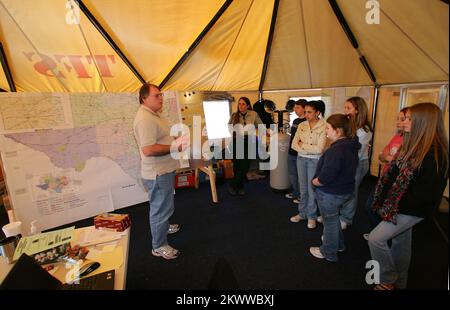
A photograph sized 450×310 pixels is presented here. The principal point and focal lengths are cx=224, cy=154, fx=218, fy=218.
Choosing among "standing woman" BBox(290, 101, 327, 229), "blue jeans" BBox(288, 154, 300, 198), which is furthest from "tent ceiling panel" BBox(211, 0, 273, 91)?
"blue jeans" BBox(288, 154, 300, 198)

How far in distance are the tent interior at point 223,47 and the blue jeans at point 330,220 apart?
4.11 feet

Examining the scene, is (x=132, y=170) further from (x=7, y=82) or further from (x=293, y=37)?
(x=293, y=37)

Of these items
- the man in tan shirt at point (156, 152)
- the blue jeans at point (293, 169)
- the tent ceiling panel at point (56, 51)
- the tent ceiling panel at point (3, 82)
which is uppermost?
the tent ceiling panel at point (56, 51)

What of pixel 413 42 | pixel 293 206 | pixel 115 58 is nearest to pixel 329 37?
pixel 413 42

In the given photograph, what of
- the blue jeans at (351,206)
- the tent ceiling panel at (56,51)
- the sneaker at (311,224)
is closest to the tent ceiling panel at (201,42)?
the tent ceiling panel at (56,51)

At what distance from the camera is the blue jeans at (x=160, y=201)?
2.01m

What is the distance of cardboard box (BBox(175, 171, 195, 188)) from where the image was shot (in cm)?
415

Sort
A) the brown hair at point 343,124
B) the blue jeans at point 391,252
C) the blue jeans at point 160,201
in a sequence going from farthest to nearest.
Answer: the blue jeans at point 160,201 → the brown hair at point 343,124 → the blue jeans at point 391,252

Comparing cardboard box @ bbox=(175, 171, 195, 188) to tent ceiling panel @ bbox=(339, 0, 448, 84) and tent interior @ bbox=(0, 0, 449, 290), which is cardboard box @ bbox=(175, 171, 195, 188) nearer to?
tent interior @ bbox=(0, 0, 449, 290)

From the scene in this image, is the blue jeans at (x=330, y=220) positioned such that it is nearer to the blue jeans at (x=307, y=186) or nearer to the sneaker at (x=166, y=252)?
the blue jeans at (x=307, y=186)

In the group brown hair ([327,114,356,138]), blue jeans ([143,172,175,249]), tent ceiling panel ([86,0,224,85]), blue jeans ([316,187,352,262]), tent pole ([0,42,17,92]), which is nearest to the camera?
brown hair ([327,114,356,138])

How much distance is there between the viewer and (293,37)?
3482 millimetres

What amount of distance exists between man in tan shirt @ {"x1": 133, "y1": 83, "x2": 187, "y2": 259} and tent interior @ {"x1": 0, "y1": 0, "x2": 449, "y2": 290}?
141 centimetres

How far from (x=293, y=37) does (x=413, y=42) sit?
5.12ft
